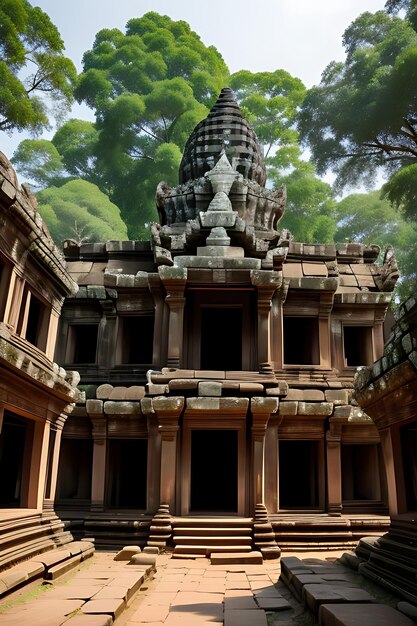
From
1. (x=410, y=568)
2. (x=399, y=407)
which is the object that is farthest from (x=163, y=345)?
(x=410, y=568)

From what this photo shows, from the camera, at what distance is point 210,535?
9.95 m

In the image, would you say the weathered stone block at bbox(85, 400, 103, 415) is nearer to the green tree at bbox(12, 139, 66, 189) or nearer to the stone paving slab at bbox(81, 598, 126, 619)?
the stone paving slab at bbox(81, 598, 126, 619)

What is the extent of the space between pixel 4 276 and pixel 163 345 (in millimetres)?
5493

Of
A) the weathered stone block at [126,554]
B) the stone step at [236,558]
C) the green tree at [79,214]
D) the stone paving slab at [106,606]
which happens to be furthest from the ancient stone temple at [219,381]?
the green tree at [79,214]

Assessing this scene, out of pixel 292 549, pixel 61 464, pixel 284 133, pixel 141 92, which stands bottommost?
pixel 292 549

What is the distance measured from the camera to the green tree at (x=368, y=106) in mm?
20875

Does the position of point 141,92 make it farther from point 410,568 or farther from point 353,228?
point 410,568

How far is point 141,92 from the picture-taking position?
42.4 metres

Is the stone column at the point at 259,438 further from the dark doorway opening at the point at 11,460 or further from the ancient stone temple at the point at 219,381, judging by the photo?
the dark doorway opening at the point at 11,460

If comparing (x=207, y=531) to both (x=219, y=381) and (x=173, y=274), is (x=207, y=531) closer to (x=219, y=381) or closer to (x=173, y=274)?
(x=219, y=381)

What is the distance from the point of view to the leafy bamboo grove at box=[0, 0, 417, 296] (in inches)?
874

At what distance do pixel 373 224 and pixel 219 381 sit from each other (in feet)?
98.7

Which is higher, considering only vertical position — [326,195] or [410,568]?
[326,195]

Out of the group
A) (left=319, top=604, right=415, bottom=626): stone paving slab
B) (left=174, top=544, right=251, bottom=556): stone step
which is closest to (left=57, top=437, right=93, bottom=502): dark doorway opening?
(left=174, top=544, right=251, bottom=556): stone step
